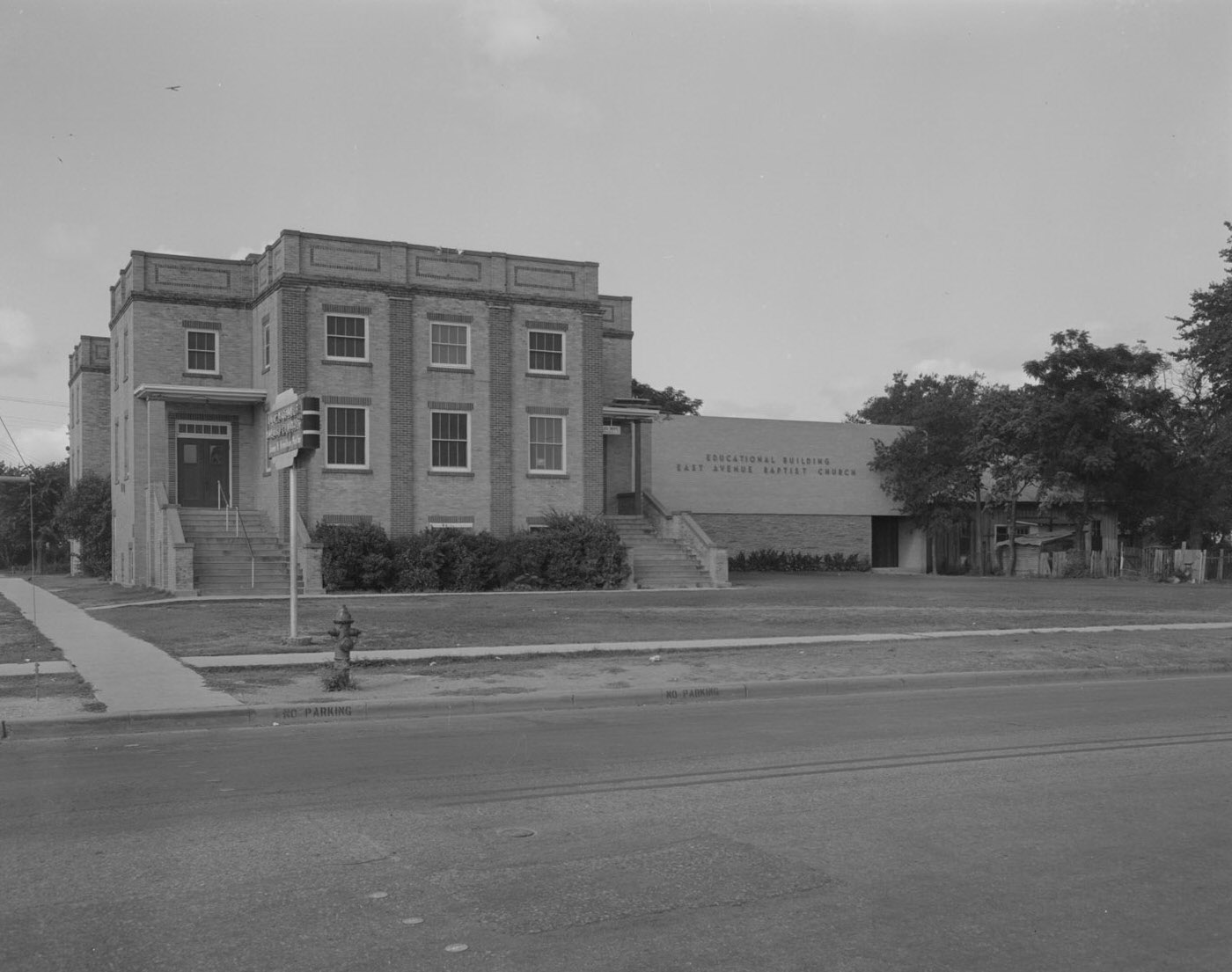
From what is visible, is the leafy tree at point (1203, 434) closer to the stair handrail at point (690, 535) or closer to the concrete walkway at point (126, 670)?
the stair handrail at point (690, 535)

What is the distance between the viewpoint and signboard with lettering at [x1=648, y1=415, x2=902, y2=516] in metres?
46.4

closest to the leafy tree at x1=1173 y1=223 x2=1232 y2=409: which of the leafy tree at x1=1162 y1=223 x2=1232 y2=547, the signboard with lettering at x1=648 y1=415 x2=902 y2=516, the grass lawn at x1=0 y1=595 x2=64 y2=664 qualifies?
the leafy tree at x1=1162 y1=223 x2=1232 y2=547

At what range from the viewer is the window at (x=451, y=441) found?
35.8 m

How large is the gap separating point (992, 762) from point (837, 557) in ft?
131

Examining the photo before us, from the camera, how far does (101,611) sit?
80.6 feet

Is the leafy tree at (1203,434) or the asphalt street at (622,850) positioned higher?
the leafy tree at (1203,434)

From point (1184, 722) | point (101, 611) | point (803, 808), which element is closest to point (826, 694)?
point (1184, 722)

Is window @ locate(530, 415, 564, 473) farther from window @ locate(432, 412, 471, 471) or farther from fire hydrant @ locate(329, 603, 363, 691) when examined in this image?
fire hydrant @ locate(329, 603, 363, 691)

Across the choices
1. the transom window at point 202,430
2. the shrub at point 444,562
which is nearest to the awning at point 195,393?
the transom window at point 202,430

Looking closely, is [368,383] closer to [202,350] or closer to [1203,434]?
[202,350]

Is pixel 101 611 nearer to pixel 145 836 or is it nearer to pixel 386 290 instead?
pixel 386 290

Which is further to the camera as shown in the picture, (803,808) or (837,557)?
(837,557)

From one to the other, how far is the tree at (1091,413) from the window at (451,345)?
823 inches

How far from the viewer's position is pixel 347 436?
34719 mm
